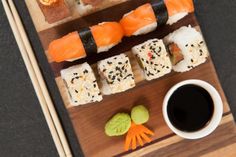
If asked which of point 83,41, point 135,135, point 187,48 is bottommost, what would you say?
point 135,135

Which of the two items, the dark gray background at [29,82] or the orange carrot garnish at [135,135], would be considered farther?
the dark gray background at [29,82]

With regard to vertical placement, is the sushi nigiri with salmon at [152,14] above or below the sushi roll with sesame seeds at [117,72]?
above

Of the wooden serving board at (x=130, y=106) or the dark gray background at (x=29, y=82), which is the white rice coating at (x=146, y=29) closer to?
the wooden serving board at (x=130, y=106)

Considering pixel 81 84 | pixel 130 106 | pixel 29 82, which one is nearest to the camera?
pixel 81 84

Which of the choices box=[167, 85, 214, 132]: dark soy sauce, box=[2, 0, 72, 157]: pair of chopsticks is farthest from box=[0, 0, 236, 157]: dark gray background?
box=[167, 85, 214, 132]: dark soy sauce

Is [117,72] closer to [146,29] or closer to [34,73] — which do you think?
[146,29]

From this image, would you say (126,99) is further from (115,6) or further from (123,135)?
(115,6)

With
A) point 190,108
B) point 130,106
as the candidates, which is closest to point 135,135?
point 130,106

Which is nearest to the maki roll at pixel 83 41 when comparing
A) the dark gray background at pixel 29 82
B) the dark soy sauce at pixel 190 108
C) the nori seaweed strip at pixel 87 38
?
the nori seaweed strip at pixel 87 38
